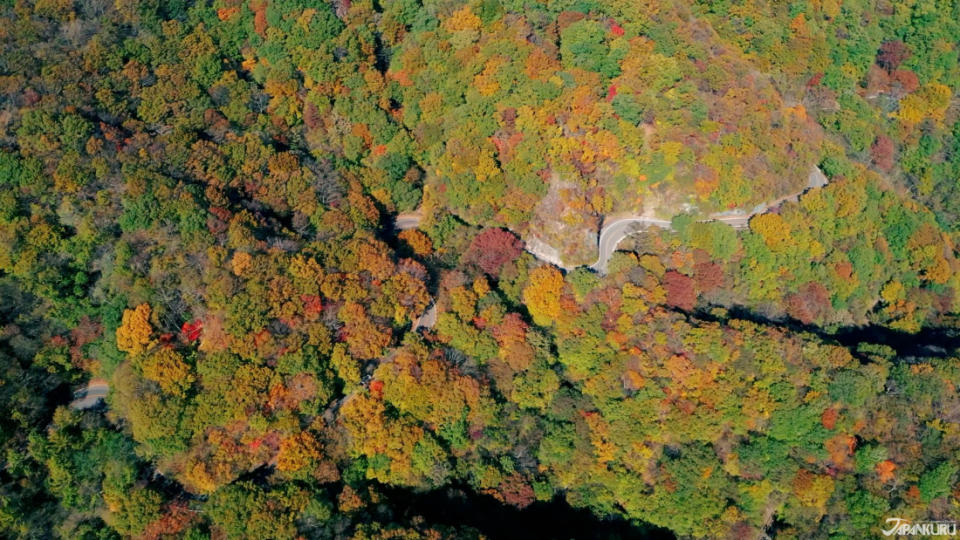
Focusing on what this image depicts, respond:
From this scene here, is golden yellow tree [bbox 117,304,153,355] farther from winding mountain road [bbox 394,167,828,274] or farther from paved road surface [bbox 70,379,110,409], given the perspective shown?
winding mountain road [bbox 394,167,828,274]

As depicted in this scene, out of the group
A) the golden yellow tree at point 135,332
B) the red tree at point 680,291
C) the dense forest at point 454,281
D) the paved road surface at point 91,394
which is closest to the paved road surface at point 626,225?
the dense forest at point 454,281

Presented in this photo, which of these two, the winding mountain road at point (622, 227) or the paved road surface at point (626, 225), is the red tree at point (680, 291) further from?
the paved road surface at point (626, 225)

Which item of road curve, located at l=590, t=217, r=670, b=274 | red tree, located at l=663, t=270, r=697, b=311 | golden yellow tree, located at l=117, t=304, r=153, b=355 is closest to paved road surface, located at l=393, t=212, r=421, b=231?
road curve, located at l=590, t=217, r=670, b=274

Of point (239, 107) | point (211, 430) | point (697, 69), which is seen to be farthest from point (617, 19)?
point (211, 430)

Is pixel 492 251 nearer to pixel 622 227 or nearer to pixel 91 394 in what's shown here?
pixel 622 227

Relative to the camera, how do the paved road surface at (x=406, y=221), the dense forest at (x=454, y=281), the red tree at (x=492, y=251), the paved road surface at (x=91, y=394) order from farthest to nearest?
the paved road surface at (x=406, y=221) < the red tree at (x=492, y=251) < the paved road surface at (x=91, y=394) < the dense forest at (x=454, y=281)

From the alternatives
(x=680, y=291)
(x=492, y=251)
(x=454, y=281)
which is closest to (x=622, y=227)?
(x=680, y=291)
